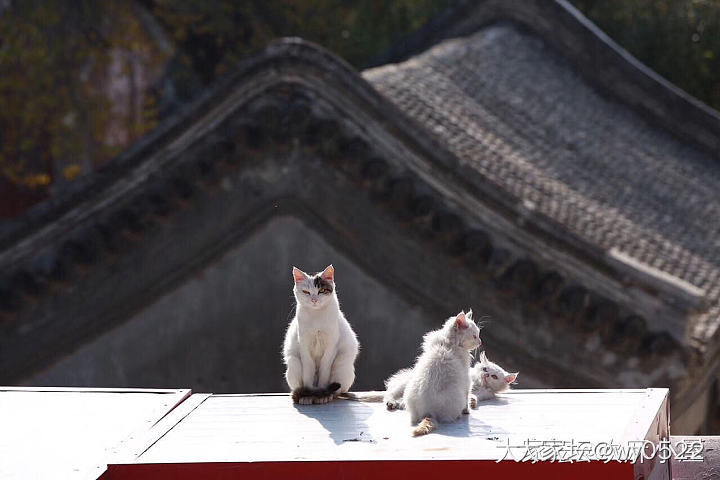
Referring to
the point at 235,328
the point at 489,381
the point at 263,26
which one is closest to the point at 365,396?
the point at 489,381

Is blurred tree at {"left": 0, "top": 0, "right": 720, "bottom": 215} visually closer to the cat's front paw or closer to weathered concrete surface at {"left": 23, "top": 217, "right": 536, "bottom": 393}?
weathered concrete surface at {"left": 23, "top": 217, "right": 536, "bottom": 393}

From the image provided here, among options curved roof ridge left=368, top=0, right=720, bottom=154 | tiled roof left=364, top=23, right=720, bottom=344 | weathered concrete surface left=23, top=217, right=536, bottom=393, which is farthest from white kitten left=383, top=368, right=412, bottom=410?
curved roof ridge left=368, top=0, right=720, bottom=154

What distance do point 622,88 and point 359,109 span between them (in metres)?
5.78

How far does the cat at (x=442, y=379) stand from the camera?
442cm

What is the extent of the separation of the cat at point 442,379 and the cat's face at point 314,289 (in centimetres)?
44

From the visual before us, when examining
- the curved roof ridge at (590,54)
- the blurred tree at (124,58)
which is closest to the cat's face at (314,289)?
the curved roof ridge at (590,54)

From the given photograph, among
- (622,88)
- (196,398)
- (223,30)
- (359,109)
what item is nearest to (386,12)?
(223,30)

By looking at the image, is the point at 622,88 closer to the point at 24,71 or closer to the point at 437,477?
the point at 24,71

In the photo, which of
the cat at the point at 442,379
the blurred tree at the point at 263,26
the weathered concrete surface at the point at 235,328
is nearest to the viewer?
the cat at the point at 442,379

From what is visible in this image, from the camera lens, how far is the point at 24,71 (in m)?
15.5

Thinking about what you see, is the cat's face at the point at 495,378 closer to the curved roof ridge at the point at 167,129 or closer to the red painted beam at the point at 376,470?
the red painted beam at the point at 376,470

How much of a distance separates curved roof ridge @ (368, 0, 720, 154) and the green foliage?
1523mm

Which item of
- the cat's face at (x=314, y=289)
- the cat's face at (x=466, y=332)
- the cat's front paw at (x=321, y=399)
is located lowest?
the cat's front paw at (x=321, y=399)

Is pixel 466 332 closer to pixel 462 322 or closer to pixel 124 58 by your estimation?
pixel 462 322
